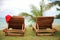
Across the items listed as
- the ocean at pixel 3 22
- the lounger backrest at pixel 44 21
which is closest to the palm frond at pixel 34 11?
the lounger backrest at pixel 44 21

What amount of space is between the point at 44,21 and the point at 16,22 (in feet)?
1.84

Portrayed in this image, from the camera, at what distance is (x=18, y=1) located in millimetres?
3197

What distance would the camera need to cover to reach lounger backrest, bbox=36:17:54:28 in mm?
3084

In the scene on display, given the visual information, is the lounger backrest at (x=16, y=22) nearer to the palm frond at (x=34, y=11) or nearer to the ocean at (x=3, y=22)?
the ocean at (x=3, y=22)

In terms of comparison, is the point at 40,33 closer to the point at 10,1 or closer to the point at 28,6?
the point at 28,6

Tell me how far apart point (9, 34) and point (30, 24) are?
511 mm

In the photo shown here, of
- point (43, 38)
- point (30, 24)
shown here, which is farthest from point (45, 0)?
point (43, 38)

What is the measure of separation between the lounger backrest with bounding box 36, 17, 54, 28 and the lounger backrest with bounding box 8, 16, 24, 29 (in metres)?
0.33

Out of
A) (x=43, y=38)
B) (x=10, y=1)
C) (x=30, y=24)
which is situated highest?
(x=10, y=1)

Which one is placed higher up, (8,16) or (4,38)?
(8,16)

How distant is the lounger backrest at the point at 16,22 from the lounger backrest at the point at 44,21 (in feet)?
1.10

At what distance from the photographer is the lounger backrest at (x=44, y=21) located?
10.1 feet

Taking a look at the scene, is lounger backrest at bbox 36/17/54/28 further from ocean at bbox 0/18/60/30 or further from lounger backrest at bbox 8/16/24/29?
lounger backrest at bbox 8/16/24/29

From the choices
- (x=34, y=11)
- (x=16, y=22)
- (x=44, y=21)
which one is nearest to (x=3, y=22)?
(x=16, y=22)
